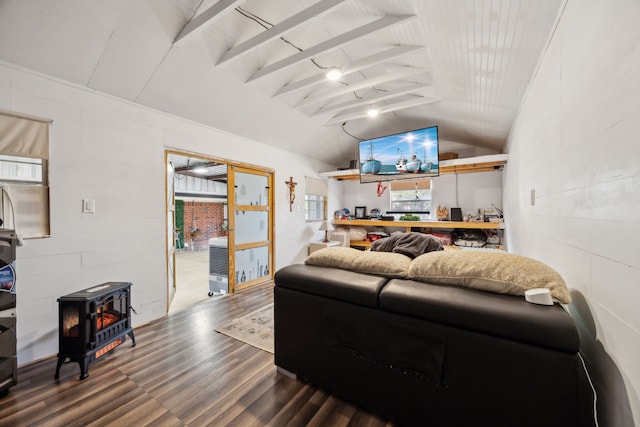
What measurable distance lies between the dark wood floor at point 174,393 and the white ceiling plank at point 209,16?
2685 millimetres

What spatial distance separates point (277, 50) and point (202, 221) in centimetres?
894

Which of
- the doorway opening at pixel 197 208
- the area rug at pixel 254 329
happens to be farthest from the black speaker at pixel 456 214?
the doorway opening at pixel 197 208

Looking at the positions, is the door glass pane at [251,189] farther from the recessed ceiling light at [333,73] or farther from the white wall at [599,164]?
the white wall at [599,164]

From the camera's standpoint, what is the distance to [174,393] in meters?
1.72

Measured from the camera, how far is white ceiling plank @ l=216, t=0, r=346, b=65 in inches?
66.8

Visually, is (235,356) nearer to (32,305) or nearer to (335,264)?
(335,264)

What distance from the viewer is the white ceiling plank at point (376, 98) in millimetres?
3010

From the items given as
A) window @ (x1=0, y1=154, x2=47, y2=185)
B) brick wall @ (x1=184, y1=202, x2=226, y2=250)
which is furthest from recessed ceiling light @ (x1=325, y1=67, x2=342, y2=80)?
brick wall @ (x1=184, y1=202, x2=226, y2=250)

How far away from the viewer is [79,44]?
2.03 meters

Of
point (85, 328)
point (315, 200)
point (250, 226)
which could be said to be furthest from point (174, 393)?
point (315, 200)

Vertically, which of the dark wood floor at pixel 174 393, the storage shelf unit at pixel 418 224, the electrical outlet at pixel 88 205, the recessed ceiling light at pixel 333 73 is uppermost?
the recessed ceiling light at pixel 333 73

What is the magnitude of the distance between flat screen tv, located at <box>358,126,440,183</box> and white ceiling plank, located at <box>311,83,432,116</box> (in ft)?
3.26

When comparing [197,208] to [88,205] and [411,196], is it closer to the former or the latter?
[88,205]

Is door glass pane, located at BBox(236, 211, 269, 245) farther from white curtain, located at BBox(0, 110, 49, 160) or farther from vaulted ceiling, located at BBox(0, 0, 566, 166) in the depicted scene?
white curtain, located at BBox(0, 110, 49, 160)
